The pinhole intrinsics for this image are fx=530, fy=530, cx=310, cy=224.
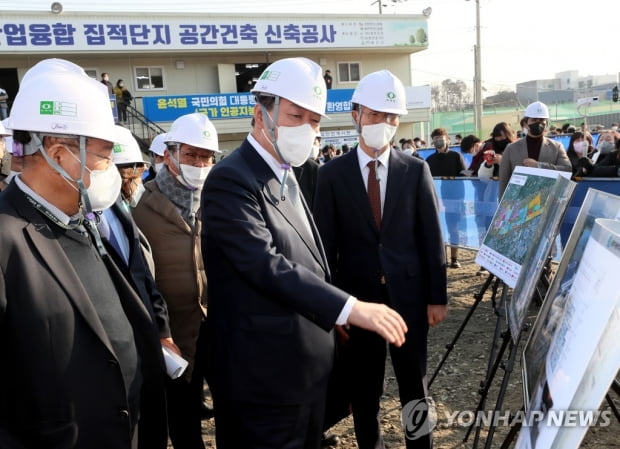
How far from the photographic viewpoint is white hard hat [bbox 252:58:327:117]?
209cm

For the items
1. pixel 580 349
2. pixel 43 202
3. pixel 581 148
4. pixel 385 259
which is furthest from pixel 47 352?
pixel 581 148

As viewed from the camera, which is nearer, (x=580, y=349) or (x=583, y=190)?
(x=580, y=349)

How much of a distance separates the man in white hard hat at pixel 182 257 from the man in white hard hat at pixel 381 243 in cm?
73

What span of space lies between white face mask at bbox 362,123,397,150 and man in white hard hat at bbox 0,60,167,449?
1.56m

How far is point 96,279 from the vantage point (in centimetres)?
176

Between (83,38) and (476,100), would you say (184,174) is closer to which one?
(83,38)

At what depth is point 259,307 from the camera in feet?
6.57

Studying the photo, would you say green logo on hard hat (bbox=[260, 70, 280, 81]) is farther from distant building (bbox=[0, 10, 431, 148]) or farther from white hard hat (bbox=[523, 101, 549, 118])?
distant building (bbox=[0, 10, 431, 148])

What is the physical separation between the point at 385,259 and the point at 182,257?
1.10 metres

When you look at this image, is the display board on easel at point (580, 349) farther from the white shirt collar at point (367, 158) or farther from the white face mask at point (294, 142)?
the white shirt collar at point (367, 158)

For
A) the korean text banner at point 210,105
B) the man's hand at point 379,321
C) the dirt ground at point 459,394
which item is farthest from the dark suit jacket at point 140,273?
the korean text banner at point 210,105

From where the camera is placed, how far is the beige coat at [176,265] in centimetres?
287

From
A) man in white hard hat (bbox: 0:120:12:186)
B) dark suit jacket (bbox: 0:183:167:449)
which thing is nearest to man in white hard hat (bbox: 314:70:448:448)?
dark suit jacket (bbox: 0:183:167:449)

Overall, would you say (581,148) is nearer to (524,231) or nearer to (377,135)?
(524,231)
